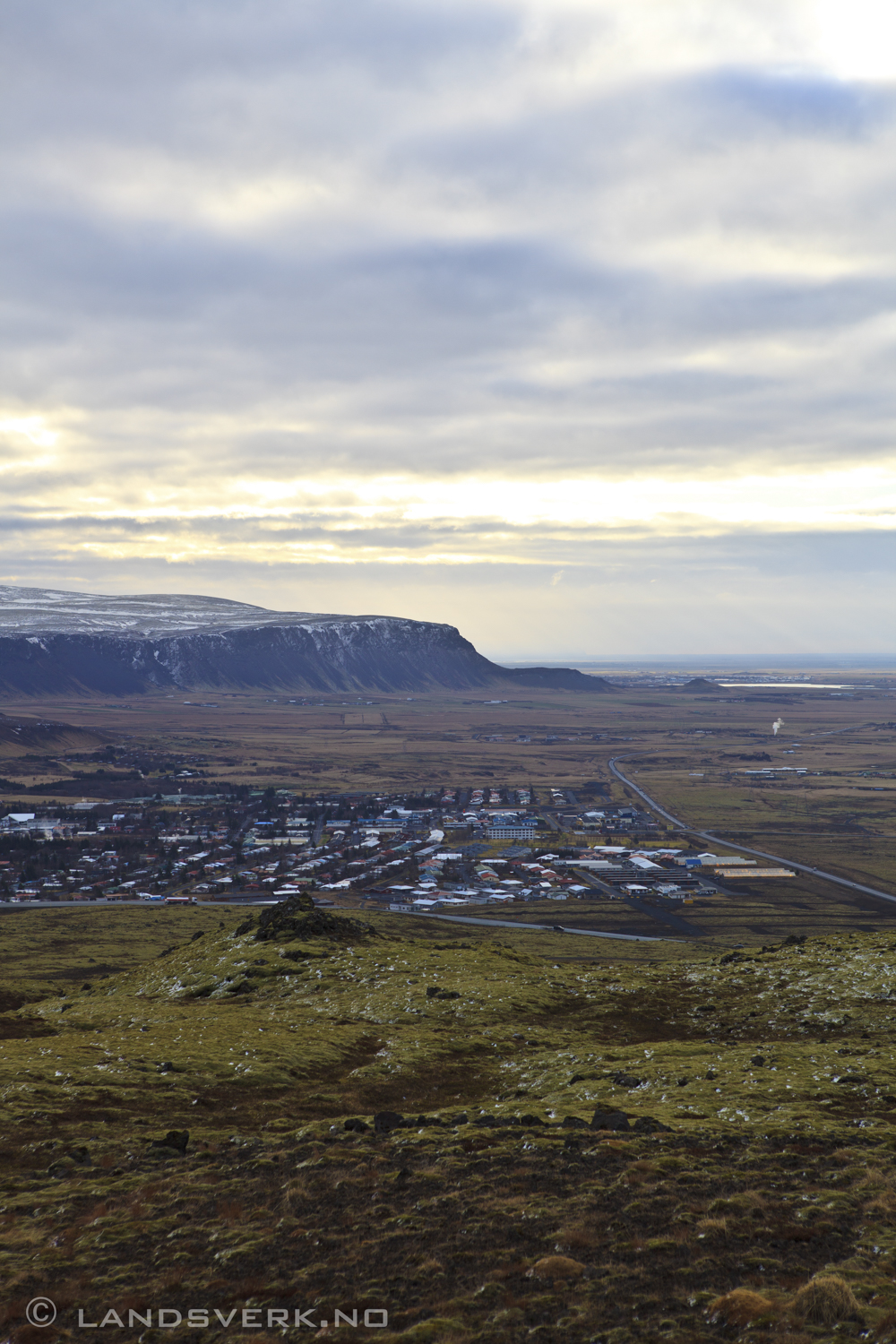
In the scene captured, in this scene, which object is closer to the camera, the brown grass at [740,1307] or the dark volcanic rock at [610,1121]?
the brown grass at [740,1307]

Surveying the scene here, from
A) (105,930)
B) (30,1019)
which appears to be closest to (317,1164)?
(30,1019)

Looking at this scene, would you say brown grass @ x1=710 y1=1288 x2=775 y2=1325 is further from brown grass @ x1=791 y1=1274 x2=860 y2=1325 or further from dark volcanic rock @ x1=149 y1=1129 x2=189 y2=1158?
dark volcanic rock @ x1=149 y1=1129 x2=189 y2=1158

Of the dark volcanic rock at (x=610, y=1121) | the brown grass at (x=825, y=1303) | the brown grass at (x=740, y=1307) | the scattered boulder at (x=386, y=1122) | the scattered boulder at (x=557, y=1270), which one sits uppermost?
the brown grass at (x=825, y=1303)

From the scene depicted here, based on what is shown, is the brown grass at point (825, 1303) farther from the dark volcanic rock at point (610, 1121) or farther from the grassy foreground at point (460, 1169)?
the dark volcanic rock at point (610, 1121)

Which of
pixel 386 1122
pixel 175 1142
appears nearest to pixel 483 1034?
pixel 386 1122

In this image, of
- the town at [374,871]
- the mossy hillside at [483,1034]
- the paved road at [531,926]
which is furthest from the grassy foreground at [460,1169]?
the town at [374,871]

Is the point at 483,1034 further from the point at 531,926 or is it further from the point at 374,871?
the point at 374,871

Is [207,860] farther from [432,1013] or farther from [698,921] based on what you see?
[432,1013]
